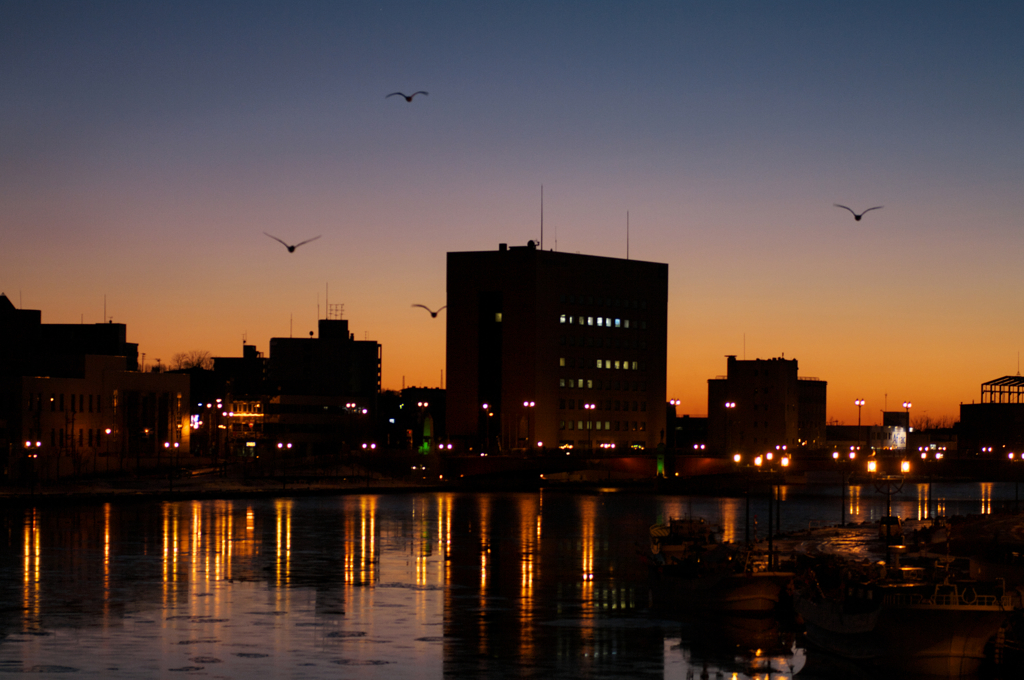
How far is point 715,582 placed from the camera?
6419 centimetres

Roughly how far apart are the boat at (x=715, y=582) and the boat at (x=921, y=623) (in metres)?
9.63

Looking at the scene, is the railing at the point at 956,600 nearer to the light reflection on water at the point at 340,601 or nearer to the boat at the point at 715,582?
the light reflection on water at the point at 340,601

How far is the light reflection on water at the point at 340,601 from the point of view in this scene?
162 feet

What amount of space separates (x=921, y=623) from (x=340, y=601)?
29115 millimetres

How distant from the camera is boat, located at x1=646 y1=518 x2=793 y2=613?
63031mm

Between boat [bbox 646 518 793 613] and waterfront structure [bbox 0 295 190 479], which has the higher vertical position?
waterfront structure [bbox 0 295 190 479]

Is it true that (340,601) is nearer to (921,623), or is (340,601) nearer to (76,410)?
(921,623)

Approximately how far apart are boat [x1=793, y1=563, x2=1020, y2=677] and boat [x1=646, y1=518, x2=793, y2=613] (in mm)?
9634

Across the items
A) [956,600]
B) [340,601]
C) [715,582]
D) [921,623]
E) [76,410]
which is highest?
[76,410]

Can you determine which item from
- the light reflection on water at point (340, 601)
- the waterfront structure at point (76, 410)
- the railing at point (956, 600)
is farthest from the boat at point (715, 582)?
the waterfront structure at point (76, 410)

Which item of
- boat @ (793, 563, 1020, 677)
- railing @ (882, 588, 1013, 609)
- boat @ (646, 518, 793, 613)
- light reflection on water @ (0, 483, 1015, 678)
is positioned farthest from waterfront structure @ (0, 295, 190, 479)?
railing @ (882, 588, 1013, 609)

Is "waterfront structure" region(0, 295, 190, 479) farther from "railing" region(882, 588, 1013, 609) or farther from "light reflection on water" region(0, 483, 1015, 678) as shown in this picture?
"railing" region(882, 588, 1013, 609)

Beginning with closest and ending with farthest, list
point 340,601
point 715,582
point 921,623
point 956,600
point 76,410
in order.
Result: point 956,600 → point 921,623 → point 715,582 → point 340,601 → point 76,410

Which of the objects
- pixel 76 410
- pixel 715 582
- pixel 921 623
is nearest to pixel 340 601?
pixel 715 582
